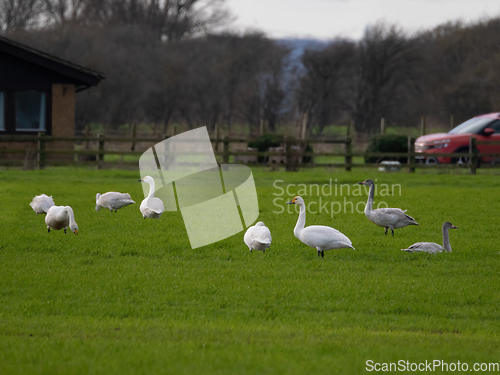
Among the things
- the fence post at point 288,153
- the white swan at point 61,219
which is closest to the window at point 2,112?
the fence post at point 288,153

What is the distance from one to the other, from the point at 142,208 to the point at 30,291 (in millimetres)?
4678

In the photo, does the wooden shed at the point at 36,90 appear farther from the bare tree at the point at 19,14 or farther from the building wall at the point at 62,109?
the bare tree at the point at 19,14

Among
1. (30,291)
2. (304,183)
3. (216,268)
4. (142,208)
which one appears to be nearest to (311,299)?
(216,268)

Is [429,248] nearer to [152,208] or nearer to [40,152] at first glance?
[152,208]

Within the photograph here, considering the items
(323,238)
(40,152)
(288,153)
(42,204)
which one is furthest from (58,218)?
(288,153)

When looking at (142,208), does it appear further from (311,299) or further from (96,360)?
(96,360)

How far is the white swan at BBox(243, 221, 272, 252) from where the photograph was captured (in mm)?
8266

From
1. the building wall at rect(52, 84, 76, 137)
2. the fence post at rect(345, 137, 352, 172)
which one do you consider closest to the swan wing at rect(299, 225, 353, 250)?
the fence post at rect(345, 137, 352, 172)

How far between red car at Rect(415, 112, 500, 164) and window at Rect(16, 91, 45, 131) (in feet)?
51.4

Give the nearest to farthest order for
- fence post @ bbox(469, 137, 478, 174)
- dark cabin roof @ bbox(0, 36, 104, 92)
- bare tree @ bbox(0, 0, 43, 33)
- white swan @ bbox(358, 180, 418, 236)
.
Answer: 1. white swan @ bbox(358, 180, 418, 236)
2. fence post @ bbox(469, 137, 478, 174)
3. dark cabin roof @ bbox(0, 36, 104, 92)
4. bare tree @ bbox(0, 0, 43, 33)

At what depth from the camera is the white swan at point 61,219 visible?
30.4 feet

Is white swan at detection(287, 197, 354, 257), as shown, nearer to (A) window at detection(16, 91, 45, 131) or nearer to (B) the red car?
(B) the red car

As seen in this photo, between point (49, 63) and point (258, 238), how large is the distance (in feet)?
62.8

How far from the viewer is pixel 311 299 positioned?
6359 mm
